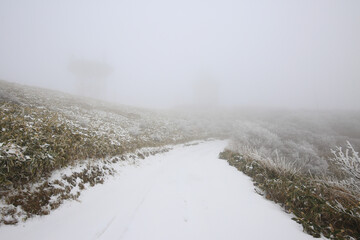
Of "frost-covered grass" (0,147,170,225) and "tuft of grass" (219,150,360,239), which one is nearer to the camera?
"frost-covered grass" (0,147,170,225)

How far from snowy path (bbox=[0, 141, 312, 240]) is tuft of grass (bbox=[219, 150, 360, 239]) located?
0.32 metres

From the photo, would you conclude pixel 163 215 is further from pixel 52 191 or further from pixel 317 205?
pixel 317 205

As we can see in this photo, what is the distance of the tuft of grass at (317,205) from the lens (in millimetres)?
3107

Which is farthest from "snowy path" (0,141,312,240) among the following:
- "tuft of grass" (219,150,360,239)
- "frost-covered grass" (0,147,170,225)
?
"tuft of grass" (219,150,360,239)

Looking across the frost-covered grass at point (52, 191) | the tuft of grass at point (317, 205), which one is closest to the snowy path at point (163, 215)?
the frost-covered grass at point (52, 191)

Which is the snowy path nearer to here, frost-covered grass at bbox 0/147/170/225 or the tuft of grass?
frost-covered grass at bbox 0/147/170/225

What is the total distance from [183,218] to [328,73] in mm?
133307

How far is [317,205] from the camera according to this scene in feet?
12.0

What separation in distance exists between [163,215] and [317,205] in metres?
3.85

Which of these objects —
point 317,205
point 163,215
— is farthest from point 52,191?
point 317,205

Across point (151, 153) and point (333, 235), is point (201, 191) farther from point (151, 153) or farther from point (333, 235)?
point (151, 153)

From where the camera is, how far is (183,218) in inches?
142

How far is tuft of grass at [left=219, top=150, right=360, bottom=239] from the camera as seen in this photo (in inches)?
122

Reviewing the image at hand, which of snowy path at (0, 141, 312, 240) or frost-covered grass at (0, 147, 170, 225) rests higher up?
frost-covered grass at (0, 147, 170, 225)
